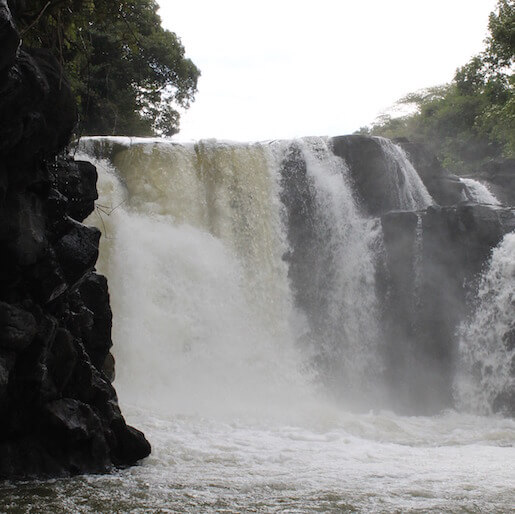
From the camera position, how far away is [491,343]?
14.4 m

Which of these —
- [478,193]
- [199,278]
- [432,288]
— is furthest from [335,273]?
[478,193]

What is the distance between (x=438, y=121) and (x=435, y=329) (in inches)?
916

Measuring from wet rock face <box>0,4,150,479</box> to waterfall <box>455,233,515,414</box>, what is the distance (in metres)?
9.01

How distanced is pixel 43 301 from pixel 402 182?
14.1m

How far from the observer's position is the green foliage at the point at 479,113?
1045 inches

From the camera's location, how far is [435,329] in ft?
49.9

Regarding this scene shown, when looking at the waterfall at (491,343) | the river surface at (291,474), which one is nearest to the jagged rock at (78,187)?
Result: the river surface at (291,474)

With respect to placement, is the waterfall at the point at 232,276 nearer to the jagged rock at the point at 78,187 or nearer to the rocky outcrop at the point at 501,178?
the jagged rock at the point at 78,187

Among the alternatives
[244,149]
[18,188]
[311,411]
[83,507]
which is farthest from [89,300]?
[244,149]

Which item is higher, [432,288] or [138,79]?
[138,79]

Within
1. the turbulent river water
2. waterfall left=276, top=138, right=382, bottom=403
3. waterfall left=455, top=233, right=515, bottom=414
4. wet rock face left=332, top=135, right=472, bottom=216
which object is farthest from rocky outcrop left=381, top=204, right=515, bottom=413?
wet rock face left=332, top=135, right=472, bottom=216

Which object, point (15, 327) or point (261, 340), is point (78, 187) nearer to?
point (15, 327)

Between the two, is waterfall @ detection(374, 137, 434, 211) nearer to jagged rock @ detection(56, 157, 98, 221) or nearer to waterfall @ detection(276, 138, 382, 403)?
waterfall @ detection(276, 138, 382, 403)

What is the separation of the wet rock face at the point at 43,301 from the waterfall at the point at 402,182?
12.3 metres
